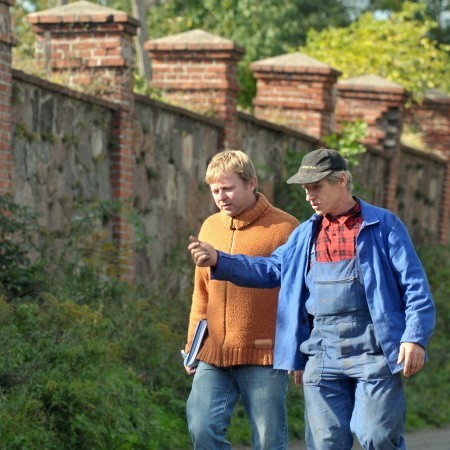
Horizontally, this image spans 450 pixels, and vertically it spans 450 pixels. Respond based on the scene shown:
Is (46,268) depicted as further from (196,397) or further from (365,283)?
(365,283)

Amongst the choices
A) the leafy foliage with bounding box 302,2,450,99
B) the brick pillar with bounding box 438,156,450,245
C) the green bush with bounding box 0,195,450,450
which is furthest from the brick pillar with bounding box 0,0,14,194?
the brick pillar with bounding box 438,156,450,245

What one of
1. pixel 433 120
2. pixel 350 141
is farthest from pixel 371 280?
pixel 433 120

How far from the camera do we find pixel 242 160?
7.84 metres

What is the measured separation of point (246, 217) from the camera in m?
8.02

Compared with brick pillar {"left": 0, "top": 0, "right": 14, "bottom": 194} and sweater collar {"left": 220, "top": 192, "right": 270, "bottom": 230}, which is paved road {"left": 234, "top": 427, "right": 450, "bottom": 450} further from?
sweater collar {"left": 220, "top": 192, "right": 270, "bottom": 230}

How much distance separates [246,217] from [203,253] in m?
0.61

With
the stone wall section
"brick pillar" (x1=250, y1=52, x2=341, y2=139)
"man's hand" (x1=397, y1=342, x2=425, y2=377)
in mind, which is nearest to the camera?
"man's hand" (x1=397, y1=342, x2=425, y2=377)

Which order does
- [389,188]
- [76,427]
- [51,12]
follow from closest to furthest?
1. [76,427]
2. [51,12]
3. [389,188]

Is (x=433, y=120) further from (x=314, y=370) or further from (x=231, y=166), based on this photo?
(x=314, y=370)

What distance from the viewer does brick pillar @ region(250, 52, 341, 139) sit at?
58.4 feet

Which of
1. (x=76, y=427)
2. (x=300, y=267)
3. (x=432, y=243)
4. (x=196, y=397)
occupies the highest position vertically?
(x=300, y=267)

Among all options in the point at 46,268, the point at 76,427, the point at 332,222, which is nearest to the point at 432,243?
the point at 46,268

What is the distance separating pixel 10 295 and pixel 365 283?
4.33m

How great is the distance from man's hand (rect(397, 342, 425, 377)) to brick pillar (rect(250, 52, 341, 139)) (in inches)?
425
